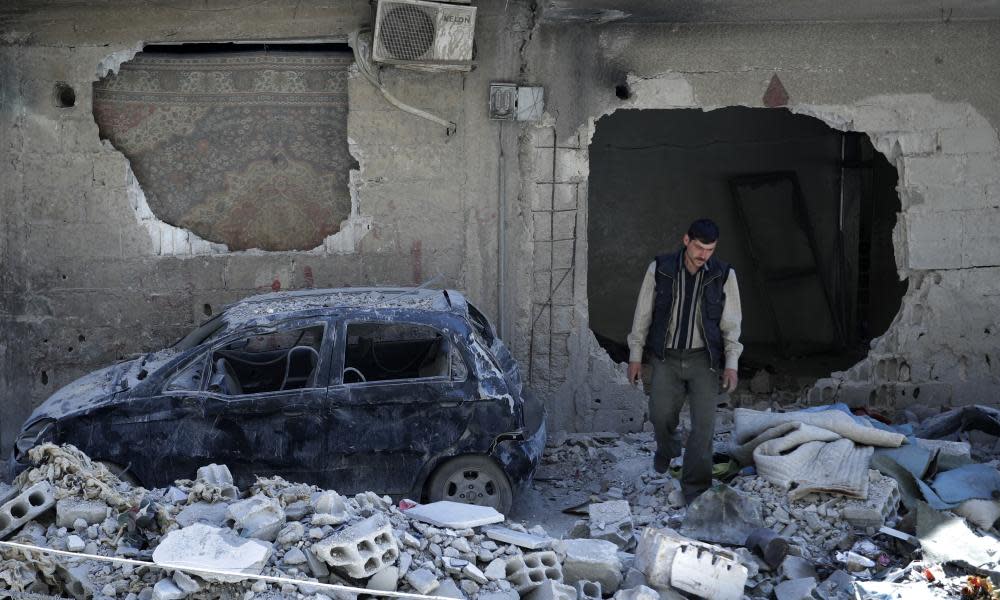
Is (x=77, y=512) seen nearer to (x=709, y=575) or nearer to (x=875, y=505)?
(x=709, y=575)

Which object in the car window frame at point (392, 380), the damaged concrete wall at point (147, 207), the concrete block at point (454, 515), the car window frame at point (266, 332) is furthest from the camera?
the damaged concrete wall at point (147, 207)

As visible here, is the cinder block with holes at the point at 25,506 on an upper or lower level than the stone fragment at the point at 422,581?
upper

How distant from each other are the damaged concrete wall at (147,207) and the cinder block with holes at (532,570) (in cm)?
400

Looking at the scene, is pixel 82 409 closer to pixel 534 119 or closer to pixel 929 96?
pixel 534 119

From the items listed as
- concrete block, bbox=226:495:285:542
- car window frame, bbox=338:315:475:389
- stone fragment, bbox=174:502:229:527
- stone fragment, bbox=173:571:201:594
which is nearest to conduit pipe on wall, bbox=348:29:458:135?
car window frame, bbox=338:315:475:389

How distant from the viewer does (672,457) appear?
328 inches

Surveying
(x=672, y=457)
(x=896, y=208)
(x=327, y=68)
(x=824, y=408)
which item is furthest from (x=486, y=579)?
(x=896, y=208)

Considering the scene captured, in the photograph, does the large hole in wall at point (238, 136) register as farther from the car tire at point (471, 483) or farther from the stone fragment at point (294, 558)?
the stone fragment at point (294, 558)

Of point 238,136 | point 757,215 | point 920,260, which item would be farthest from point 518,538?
point 757,215

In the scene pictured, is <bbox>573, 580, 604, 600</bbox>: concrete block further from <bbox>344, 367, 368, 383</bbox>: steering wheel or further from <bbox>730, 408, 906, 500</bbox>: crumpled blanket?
<bbox>344, 367, 368, 383</bbox>: steering wheel

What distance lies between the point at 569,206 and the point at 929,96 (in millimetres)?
3275

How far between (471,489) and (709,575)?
7.12 ft

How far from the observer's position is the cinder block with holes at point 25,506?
6199 mm

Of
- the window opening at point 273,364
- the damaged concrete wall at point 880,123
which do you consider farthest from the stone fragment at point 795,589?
the damaged concrete wall at point 880,123
